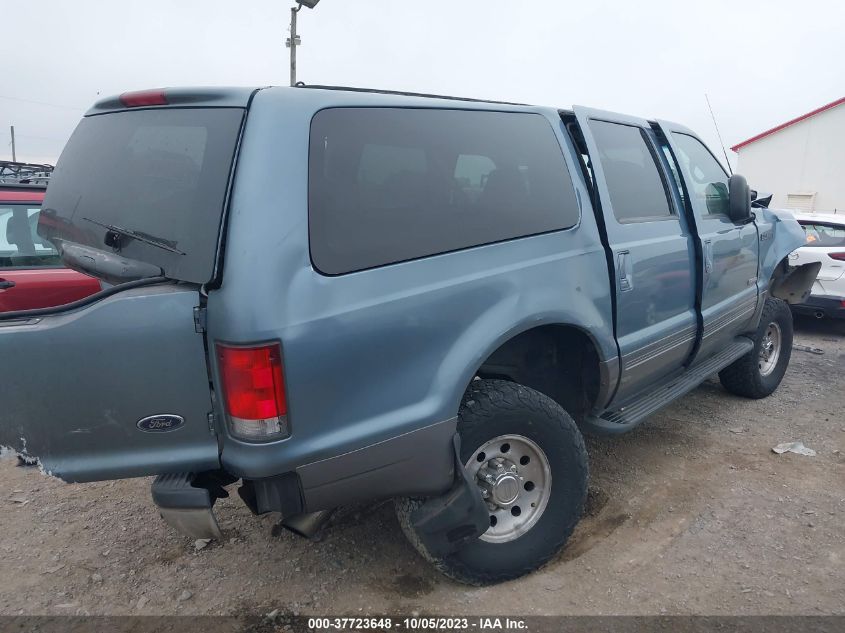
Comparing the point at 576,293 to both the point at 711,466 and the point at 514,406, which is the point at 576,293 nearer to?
the point at 514,406

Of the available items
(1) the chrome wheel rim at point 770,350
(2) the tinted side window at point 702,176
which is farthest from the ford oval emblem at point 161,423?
(1) the chrome wheel rim at point 770,350

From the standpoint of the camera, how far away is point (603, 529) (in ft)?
10.2

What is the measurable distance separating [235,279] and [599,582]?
1995 millimetres

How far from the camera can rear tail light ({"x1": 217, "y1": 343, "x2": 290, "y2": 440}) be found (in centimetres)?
186

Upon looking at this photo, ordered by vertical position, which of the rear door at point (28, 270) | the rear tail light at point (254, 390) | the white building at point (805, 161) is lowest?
the white building at point (805, 161)

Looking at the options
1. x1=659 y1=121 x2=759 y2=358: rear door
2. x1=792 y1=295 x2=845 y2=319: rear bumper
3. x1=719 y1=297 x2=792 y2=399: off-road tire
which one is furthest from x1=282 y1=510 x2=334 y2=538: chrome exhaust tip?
x1=792 y1=295 x2=845 y2=319: rear bumper

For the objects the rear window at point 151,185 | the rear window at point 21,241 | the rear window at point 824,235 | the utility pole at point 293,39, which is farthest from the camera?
the utility pole at point 293,39

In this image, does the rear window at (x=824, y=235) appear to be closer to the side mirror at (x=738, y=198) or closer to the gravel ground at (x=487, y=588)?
the side mirror at (x=738, y=198)

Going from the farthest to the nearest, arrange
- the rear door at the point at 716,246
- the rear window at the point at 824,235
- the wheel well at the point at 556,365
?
the rear window at the point at 824,235
the rear door at the point at 716,246
the wheel well at the point at 556,365

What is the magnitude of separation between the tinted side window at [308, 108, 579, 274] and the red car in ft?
7.64

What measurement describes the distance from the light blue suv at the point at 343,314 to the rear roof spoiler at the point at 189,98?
0.4 inches

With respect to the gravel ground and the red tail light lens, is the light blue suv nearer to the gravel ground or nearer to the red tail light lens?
the red tail light lens

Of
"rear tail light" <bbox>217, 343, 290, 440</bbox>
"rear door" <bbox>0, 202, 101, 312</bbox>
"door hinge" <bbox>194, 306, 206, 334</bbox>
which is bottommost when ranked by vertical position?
"rear door" <bbox>0, 202, 101, 312</bbox>

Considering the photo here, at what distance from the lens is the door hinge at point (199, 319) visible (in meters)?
1.88
